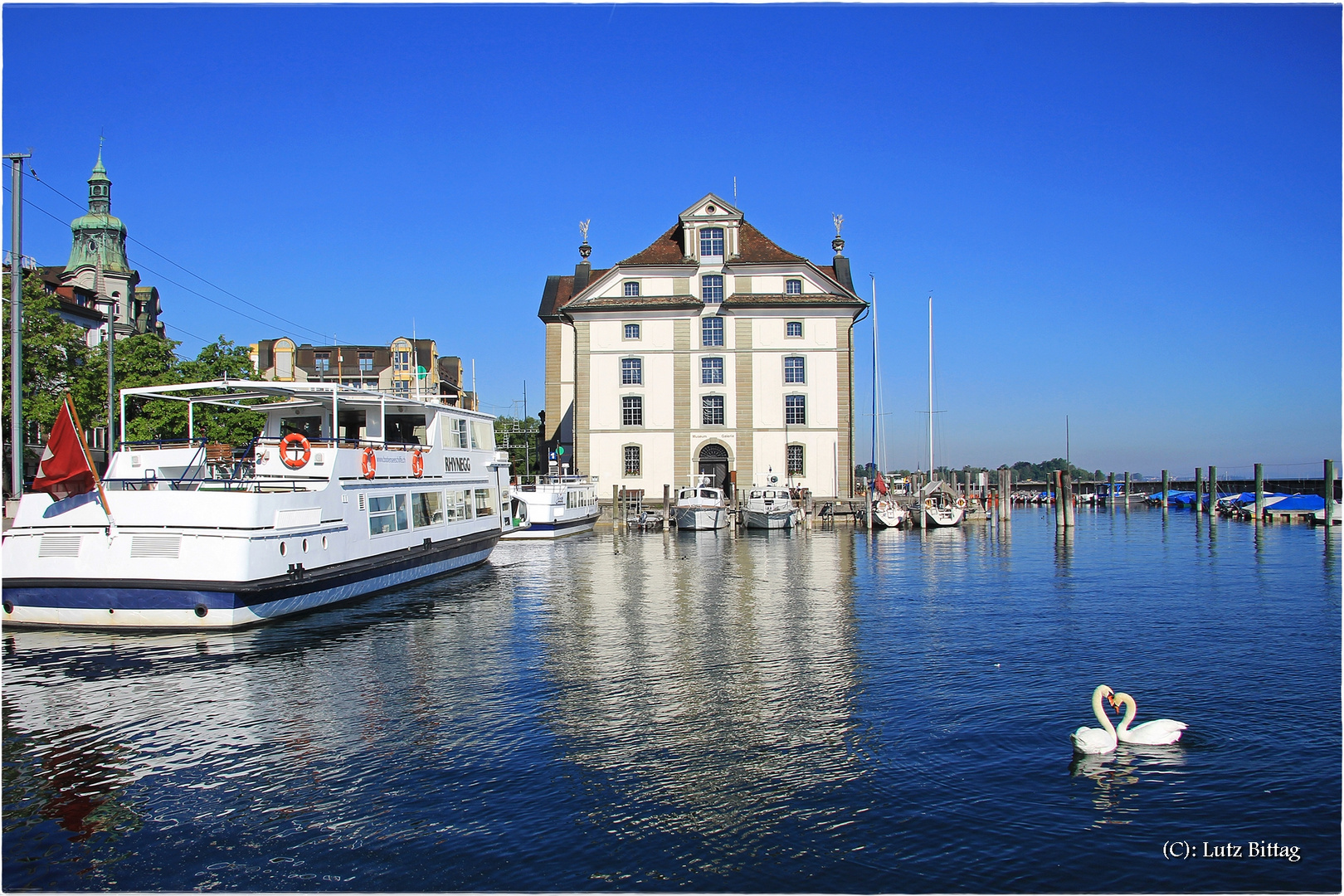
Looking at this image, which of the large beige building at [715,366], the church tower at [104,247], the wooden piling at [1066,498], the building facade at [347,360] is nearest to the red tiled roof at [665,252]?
the large beige building at [715,366]

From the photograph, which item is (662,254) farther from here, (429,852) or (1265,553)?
(429,852)

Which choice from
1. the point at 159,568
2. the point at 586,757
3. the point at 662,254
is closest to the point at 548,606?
the point at 159,568

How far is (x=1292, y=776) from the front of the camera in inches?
445

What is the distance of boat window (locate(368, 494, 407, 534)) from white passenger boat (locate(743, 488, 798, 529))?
1225 inches

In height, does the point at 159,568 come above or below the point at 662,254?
below

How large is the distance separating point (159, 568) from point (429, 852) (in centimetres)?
1273

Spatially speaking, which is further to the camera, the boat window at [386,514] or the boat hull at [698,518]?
the boat hull at [698,518]

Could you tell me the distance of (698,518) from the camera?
55.6 meters

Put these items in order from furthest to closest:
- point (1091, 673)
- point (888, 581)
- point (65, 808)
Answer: point (888, 581), point (1091, 673), point (65, 808)

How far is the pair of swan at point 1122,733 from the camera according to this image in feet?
39.5

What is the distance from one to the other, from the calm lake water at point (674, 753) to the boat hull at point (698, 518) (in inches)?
1229

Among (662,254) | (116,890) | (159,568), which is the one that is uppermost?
(662,254)

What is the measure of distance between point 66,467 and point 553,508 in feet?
107

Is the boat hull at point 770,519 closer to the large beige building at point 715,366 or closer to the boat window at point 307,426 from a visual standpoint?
the large beige building at point 715,366
